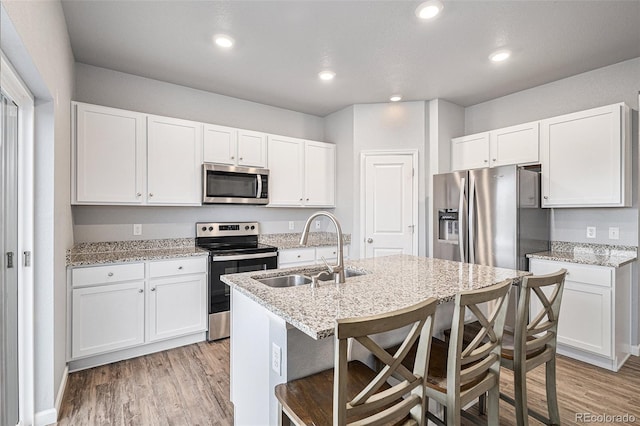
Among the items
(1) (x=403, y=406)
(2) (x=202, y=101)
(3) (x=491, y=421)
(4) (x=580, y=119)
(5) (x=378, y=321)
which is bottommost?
(3) (x=491, y=421)

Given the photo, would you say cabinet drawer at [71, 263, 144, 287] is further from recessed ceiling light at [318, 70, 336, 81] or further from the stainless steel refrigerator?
the stainless steel refrigerator

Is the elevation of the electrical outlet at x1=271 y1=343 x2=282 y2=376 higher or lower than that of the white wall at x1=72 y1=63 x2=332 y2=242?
lower

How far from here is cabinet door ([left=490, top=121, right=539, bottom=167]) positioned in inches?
130

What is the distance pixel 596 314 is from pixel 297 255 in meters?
2.83

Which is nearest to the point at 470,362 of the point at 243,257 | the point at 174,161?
the point at 243,257

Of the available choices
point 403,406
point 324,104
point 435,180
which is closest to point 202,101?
point 324,104

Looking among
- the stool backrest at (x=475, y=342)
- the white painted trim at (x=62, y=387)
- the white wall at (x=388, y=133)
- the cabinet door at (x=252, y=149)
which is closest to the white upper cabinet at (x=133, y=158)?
the cabinet door at (x=252, y=149)

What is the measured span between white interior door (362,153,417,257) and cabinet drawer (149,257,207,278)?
1.99m

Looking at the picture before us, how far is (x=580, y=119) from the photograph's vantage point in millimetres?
2965

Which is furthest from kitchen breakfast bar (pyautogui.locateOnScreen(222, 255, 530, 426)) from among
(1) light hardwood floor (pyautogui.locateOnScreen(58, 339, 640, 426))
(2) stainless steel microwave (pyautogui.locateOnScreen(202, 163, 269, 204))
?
(2) stainless steel microwave (pyautogui.locateOnScreen(202, 163, 269, 204))

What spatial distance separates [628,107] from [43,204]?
14.9ft

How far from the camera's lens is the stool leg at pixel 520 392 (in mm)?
1570

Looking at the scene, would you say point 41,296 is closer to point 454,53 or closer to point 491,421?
point 491,421

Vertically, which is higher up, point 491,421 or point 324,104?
point 324,104
